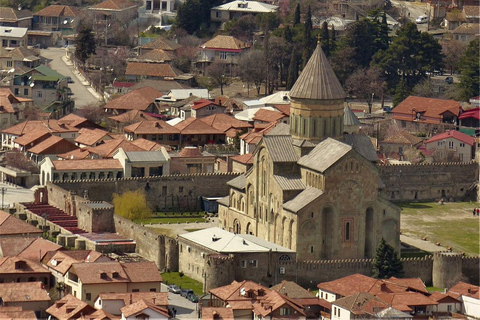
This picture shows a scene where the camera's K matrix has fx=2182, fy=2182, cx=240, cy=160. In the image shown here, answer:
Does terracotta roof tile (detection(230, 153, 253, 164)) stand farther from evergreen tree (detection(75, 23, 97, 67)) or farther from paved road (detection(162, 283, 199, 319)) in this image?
evergreen tree (detection(75, 23, 97, 67))

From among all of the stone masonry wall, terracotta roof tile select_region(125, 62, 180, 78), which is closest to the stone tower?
the stone masonry wall

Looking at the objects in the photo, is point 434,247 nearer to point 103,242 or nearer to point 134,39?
point 103,242

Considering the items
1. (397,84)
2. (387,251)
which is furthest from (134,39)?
(387,251)

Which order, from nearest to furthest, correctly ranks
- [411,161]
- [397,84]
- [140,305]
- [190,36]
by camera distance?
[140,305] → [411,161] → [397,84] → [190,36]

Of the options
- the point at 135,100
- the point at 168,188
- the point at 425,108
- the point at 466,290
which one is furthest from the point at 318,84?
the point at 135,100

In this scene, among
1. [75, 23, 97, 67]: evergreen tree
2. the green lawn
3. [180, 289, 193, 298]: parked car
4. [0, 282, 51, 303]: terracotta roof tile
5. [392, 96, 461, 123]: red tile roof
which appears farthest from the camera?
[75, 23, 97, 67]: evergreen tree

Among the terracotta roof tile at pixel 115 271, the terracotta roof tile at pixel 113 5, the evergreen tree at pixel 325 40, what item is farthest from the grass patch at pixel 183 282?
the terracotta roof tile at pixel 113 5

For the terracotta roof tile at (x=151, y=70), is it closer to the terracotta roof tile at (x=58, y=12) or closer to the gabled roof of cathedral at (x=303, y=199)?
the terracotta roof tile at (x=58, y=12)
